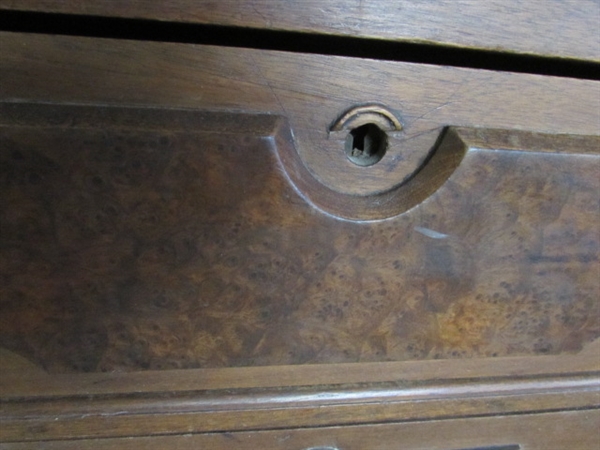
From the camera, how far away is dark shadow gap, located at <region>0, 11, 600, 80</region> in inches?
13.7

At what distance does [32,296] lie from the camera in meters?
0.38

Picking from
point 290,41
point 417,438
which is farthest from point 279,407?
point 290,41

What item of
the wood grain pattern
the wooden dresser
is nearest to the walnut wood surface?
the wooden dresser

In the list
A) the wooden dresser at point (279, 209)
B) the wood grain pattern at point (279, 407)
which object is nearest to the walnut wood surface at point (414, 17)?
the wooden dresser at point (279, 209)

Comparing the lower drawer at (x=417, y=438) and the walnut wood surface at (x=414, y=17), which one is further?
the lower drawer at (x=417, y=438)

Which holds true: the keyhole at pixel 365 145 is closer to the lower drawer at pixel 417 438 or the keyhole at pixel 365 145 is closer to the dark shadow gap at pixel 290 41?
the dark shadow gap at pixel 290 41

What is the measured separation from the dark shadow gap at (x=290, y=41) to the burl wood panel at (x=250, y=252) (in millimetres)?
51

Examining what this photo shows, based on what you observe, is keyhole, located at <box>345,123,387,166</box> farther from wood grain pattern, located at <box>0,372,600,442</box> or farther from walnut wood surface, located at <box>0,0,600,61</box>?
wood grain pattern, located at <box>0,372,600,442</box>

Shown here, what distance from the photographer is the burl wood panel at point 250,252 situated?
1.18ft

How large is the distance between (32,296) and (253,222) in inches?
6.5

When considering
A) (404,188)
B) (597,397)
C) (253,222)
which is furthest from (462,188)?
(597,397)

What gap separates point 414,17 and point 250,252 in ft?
0.66

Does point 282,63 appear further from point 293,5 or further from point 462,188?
point 462,188

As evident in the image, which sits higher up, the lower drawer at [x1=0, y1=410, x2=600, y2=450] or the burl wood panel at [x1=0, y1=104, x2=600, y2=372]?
the burl wood panel at [x1=0, y1=104, x2=600, y2=372]
